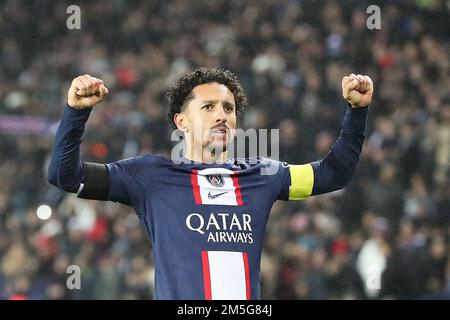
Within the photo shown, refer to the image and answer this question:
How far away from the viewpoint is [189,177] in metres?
3.74

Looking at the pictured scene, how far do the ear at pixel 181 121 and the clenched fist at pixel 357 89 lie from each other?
2.38 ft

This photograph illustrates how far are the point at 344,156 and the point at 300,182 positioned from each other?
223mm

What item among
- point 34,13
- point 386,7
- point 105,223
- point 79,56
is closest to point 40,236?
point 105,223

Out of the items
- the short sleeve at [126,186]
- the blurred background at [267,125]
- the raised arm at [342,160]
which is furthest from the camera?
the blurred background at [267,125]

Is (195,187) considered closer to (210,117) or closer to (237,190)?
(237,190)

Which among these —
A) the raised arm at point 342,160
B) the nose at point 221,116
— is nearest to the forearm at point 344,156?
the raised arm at point 342,160

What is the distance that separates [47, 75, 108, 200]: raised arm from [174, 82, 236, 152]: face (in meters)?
0.54

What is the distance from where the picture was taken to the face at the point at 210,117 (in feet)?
12.4

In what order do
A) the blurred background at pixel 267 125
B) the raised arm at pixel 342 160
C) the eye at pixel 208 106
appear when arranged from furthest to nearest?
1. the blurred background at pixel 267 125
2. the eye at pixel 208 106
3. the raised arm at pixel 342 160

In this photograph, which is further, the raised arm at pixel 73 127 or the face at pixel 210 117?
the face at pixel 210 117

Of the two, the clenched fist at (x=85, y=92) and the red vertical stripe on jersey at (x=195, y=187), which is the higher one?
the clenched fist at (x=85, y=92)

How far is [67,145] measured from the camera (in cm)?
344

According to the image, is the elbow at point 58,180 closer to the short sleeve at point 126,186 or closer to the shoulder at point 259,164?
the short sleeve at point 126,186

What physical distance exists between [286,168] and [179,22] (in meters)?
6.58
